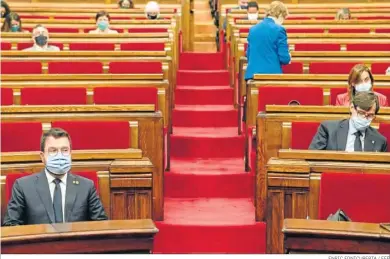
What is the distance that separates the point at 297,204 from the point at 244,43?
1987 millimetres

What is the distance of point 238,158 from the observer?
11.7 ft

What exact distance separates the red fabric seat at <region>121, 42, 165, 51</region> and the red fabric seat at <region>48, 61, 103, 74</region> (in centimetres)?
59

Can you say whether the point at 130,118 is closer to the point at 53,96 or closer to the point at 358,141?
the point at 53,96

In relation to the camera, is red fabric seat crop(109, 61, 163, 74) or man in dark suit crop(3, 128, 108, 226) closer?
man in dark suit crop(3, 128, 108, 226)

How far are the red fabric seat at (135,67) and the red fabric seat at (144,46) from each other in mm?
542

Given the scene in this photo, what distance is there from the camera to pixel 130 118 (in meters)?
2.80

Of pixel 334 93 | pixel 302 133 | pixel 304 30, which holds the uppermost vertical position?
pixel 304 30

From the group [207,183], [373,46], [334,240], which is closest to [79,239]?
[334,240]

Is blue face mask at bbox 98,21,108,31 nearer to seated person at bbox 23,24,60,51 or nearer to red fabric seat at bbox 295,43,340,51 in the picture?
seated person at bbox 23,24,60,51

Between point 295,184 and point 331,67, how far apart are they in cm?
155

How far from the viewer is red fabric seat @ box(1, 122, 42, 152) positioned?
A: 2.82m

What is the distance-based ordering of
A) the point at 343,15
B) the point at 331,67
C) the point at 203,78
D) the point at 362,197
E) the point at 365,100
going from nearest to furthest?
1. the point at 362,197
2. the point at 365,100
3. the point at 331,67
4. the point at 203,78
5. the point at 343,15

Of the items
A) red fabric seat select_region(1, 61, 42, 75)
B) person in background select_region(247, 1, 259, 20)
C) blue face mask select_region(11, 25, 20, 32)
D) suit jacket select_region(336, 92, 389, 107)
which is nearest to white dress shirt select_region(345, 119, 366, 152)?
suit jacket select_region(336, 92, 389, 107)

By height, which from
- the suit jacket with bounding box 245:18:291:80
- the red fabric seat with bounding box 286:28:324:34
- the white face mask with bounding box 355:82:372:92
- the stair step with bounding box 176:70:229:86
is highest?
the red fabric seat with bounding box 286:28:324:34
